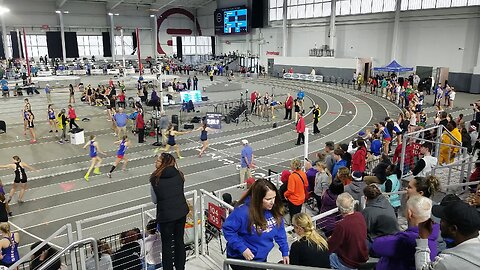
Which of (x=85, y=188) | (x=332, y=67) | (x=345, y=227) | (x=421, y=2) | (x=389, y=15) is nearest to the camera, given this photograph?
(x=345, y=227)

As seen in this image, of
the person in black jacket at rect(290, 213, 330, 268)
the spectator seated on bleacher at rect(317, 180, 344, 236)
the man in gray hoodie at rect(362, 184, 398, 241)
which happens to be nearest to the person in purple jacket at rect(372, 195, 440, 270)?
the person in black jacket at rect(290, 213, 330, 268)

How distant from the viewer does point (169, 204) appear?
510cm

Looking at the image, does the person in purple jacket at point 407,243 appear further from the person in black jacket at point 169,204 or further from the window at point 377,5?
the window at point 377,5

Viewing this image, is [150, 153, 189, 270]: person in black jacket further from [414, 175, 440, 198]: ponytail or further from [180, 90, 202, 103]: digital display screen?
[180, 90, 202, 103]: digital display screen

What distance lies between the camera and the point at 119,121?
1834 cm

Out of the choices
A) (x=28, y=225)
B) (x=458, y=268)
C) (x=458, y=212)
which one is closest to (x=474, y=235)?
(x=458, y=212)

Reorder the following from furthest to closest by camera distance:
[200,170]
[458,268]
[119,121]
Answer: [119,121] < [200,170] < [458,268]

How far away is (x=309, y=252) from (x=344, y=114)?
24.4m

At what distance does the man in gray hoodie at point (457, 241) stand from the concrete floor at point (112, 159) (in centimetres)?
879

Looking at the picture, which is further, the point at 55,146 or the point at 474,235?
the point at 55,146

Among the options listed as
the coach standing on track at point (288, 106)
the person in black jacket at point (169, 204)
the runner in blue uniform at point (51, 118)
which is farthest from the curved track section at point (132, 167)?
the person in black jacket at point (169, 204)

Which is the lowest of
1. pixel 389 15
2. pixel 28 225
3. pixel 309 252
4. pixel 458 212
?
pixel 28 225

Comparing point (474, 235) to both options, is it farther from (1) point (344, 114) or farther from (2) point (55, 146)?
(1) point (344, 114)

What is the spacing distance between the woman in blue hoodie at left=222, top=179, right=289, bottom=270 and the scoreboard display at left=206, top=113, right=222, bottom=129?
18428 mm
